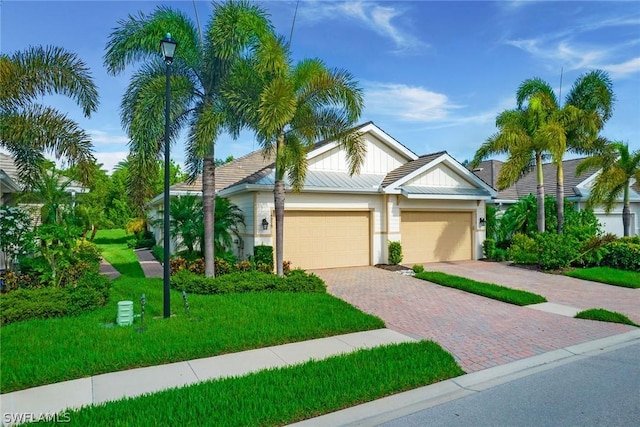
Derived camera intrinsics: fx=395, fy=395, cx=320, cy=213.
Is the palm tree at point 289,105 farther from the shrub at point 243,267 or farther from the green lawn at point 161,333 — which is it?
the green lawn at point 161,333

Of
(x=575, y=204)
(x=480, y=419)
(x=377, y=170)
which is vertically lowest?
(x=480, y=419)

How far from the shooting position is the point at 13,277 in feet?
31.2

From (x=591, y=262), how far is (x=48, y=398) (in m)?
17.1

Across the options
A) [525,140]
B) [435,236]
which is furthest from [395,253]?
[525,140]

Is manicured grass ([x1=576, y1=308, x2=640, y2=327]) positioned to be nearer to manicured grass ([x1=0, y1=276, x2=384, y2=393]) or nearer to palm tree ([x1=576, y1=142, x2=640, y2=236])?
manicured grass ([x1=0, y1=276, x2=384, y2=393])

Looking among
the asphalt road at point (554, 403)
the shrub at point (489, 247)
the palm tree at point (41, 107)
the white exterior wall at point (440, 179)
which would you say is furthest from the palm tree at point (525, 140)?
the palm tree at point (41, 107)

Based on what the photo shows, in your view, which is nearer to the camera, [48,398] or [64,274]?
[48,398]

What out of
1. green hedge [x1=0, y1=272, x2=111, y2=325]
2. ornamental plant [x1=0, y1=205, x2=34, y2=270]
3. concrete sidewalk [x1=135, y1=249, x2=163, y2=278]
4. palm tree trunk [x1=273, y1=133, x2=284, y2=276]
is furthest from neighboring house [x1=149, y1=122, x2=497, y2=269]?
green hedge [x1=0, y1=272, x2=111, y2=325]

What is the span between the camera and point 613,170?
53.6ft

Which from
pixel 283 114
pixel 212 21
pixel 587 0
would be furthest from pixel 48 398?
pixel 587 0

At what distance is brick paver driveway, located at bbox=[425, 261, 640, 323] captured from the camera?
9.67 m

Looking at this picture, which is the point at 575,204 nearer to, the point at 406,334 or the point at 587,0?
the point at 587,0

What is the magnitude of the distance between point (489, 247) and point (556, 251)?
11.3ft

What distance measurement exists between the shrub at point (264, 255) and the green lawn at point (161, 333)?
3759mm
